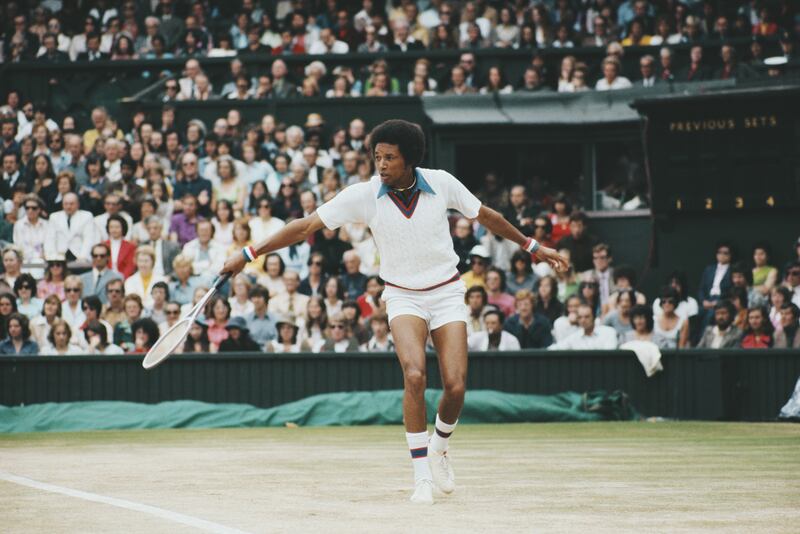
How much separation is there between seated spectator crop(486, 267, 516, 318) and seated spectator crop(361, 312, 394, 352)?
1.53 m

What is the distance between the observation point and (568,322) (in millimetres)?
17219

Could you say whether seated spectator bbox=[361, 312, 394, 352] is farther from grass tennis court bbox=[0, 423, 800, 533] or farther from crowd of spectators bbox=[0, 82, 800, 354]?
grass tennis court bbox=[0, 423, 800, 533]

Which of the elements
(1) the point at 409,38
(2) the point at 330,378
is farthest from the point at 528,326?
(1) the point at 409,38

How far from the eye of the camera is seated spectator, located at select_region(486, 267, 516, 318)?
58.5 ft

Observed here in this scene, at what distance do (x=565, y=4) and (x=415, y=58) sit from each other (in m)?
2.74

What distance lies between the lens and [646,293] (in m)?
21.2

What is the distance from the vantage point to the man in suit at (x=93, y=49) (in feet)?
81.5

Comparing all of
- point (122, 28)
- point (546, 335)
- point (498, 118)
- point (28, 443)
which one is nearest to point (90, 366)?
point (28, 443)

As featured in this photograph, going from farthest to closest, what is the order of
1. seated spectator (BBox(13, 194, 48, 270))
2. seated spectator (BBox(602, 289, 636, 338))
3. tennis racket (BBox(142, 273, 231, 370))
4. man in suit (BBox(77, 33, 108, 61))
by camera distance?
1. man in suit (BBox(77, 33, 108, 61))
2. seated spectator (BBox(13, 194, 48, 270))
3. seated spectator (BBox(602, 289, 636, 338))
4. tennis racket (BBox(142, 273, 231, 370))

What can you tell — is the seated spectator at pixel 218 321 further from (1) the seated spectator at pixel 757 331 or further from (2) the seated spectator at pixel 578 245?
(1) the seated spectator at pixel 757 331

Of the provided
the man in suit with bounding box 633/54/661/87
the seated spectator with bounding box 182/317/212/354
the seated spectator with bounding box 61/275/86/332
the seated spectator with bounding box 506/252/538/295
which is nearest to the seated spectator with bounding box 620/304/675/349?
the seated spectator with bounding box 506/252/538/295

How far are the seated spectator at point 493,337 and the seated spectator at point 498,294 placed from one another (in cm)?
71

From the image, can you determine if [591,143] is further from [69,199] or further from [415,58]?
[69,199]

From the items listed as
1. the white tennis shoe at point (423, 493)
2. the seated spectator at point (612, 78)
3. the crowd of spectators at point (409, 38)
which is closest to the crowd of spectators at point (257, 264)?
the crowd of spectators at point (409, 38)
